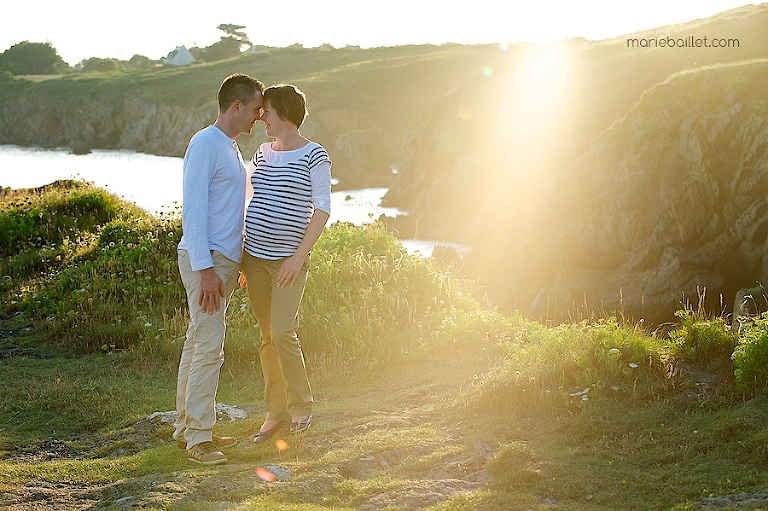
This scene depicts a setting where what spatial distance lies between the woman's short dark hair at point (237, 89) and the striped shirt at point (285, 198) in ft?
1.41

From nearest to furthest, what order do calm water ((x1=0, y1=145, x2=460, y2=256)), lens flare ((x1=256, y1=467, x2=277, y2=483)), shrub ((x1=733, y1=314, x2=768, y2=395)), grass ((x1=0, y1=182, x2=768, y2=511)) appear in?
grass ((x1=0, y1=182, x2=768, y2=511)) → lens flare ((x1=256, y1=467, x2=277, y2=483)) → shrub ((x1=733, y1=314, x2=768, y2=395)) → calm water ((x1=0, y1=145, x2=460, y2=256))

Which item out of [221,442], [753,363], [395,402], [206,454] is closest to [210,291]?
[206,454]

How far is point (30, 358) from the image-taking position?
9625mm

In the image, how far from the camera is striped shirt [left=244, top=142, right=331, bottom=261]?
5.60 m

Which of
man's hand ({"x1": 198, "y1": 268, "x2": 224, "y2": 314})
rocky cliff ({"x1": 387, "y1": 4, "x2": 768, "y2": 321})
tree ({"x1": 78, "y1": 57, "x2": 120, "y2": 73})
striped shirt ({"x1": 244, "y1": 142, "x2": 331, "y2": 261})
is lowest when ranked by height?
rocky cliff ({"x1": 387, "y1": 4, "x2": 768, "y2": 321})

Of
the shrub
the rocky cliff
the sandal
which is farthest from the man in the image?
the rocky cliff

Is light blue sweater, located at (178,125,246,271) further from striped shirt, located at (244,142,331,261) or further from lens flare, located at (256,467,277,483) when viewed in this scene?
lens flare, located at (256,467,277,483)

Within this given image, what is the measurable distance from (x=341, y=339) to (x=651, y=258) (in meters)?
19.9

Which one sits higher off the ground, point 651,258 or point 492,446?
point 492,446

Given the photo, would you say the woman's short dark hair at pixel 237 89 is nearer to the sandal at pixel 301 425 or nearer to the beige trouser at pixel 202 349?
the beige trouser at pixel 202 349

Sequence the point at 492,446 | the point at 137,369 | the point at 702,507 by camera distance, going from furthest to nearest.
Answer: the point at 137,369
the point at 492,446
the point at 702,507

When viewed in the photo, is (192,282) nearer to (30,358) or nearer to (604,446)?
(604,446)

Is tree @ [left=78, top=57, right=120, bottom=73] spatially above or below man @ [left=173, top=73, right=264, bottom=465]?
above

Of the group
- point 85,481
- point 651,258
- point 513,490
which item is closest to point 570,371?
point 513,490
